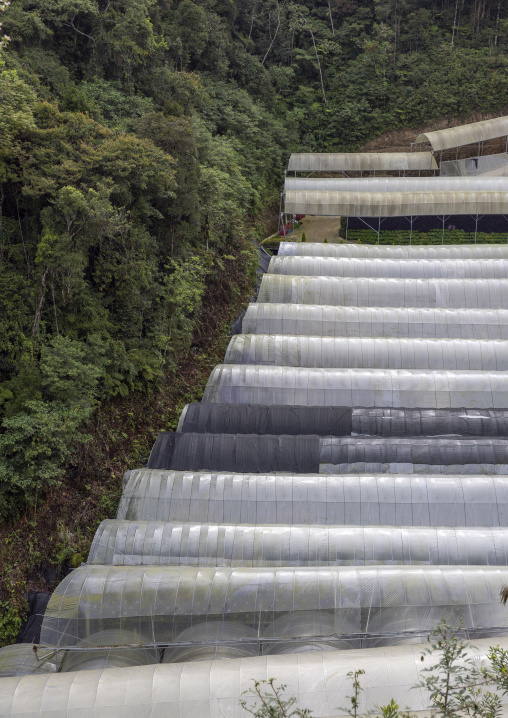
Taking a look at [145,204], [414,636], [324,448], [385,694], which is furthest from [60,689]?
[145,204]

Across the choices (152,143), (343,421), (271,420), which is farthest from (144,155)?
(343,421)

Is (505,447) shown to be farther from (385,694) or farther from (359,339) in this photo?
(385,694)

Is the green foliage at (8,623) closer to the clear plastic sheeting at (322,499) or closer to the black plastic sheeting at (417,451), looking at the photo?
the clear plastic sheeting at (322,499)

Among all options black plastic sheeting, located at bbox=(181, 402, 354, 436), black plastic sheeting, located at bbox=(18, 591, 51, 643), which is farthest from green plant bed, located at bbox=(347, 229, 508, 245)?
black plastic sheeting, located at bbox=(18, 591, 51, 643)

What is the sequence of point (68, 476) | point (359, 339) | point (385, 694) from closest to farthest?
point (385, 694) < point (68, 476) < point (359, 339)

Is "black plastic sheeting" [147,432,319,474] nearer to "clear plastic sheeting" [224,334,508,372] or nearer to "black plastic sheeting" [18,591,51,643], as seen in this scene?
"black plastic sheeting" [18,591,51,643]

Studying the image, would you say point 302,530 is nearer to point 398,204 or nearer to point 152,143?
point 152,143
